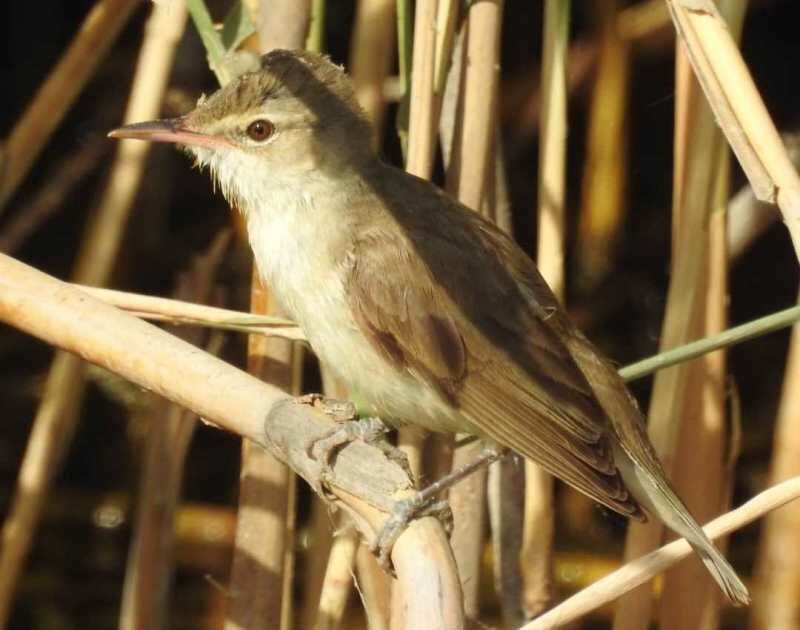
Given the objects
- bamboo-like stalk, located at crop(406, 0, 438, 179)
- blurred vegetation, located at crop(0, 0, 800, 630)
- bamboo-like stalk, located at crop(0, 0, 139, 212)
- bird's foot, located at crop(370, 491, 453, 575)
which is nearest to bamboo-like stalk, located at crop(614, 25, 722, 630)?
bamboo-like stalk, located at crop(406, 0, 438, 179)

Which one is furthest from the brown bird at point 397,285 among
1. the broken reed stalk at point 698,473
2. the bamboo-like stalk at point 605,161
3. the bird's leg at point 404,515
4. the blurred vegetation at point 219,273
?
the bamboo-like stalk at point 605,161

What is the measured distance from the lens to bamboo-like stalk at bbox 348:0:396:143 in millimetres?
2623

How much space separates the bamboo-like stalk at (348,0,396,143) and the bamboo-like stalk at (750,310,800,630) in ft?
2.68

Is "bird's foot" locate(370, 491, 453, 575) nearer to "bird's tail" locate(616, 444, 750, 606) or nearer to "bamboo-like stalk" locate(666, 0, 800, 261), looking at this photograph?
"bird's tail" locate(616, 444, 750, 606)

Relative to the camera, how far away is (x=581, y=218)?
424 cm

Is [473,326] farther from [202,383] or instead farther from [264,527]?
[202,383]

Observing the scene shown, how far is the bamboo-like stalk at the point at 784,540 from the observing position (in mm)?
2598

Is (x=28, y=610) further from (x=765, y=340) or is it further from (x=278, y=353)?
(x=765, y=340)

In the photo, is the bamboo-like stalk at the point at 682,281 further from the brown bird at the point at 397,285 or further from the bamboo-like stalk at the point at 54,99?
the bamboo-like stalk at the point at 54,99

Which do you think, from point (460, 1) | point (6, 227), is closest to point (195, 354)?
point (460, 1)

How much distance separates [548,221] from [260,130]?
51 cm

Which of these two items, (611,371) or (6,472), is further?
(6,472)

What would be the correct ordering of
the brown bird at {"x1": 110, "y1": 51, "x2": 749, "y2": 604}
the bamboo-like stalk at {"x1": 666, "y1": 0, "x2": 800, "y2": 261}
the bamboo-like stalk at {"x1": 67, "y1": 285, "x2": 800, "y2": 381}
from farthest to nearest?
the brown bird at {"x1": 110, "y1": 51, "x2": 749, "y2": 604}
the bamboo-like stalk at {"x1": 67, "y1": 285, "x2": 800, "y2": 381}
the bamboo-like stalk at {"x1": 666, "y1": 0, "x2": 800, "y2": 261}

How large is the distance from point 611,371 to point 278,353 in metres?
0.54
